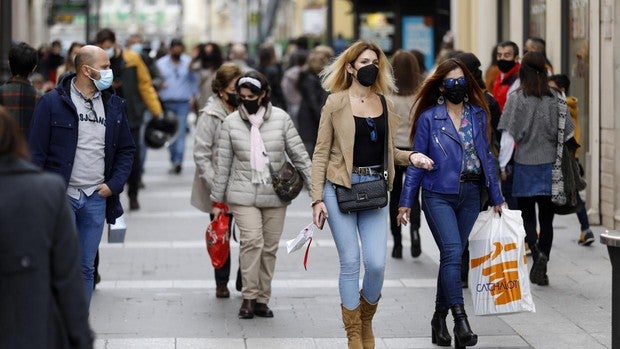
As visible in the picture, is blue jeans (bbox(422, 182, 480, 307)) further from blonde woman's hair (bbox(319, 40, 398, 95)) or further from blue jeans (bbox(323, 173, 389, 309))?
blonde woman's hair (bbox(319, 40, 398, 95))

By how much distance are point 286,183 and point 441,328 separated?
1.57m

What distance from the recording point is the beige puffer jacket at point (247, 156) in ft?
30.3

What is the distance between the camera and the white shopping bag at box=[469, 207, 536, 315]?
8.05 m

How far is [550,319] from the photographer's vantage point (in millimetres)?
9117

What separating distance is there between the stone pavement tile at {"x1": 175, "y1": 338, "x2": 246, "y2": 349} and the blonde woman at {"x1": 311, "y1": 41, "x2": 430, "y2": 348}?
0.96 meters

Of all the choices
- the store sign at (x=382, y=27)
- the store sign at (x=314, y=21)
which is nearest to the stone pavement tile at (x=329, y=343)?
the store sign at (x=382, y=27)

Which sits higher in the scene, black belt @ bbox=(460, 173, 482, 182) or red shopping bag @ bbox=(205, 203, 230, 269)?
black belt @ bbox=(460, 173, 482, 182)

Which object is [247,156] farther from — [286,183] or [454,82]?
[454,82]

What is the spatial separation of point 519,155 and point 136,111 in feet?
21.8

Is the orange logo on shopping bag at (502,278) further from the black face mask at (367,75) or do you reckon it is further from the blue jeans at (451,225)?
the black face mask at (367,75)

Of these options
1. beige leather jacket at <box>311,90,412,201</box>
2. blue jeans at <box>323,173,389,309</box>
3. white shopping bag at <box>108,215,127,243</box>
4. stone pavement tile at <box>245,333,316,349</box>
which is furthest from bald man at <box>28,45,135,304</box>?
blue jeans at <box>323,173,389,309</box>

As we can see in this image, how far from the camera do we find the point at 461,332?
25.9ft

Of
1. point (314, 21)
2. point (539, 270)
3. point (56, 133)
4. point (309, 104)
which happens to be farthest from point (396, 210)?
point (314, 21)

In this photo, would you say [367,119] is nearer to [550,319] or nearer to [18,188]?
[550,319]
